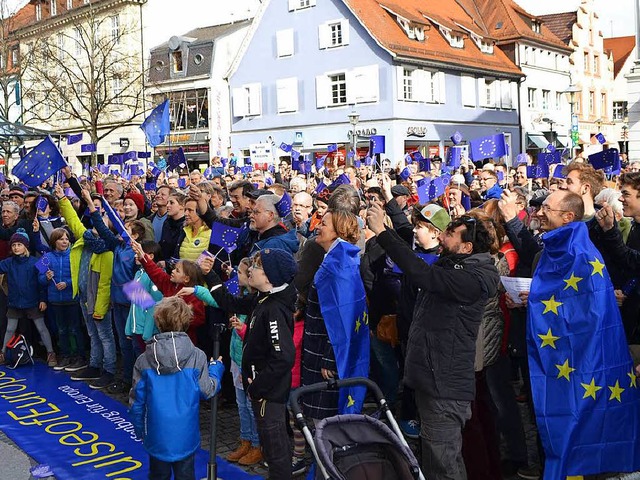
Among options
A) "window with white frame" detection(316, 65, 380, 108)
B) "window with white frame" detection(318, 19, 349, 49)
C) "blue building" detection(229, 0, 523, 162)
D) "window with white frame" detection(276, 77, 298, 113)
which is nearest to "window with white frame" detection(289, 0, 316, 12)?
"blue building" detection(229, 0, 523, 162)

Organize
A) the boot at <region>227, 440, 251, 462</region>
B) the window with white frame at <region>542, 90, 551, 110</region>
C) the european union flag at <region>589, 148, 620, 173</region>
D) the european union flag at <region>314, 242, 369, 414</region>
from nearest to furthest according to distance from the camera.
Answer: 1. the european union flag at <region>314, 242, 369, 414</region>
2. the boot at <region>227, 440, 251, 462</region>
3. the european union flag at <region>589, 148, 620, 173</region>
4. the window with white frame at <region>542, 90, 551, 110</region>

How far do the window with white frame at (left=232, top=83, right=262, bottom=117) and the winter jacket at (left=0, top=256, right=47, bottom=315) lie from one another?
1292 inches

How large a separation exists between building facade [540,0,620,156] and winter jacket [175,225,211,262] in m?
47.9

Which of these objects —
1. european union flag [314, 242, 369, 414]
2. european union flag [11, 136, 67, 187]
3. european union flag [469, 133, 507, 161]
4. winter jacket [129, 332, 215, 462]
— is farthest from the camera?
european union flag [469, 133, 507, 161]

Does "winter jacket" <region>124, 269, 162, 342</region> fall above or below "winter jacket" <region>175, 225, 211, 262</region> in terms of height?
below

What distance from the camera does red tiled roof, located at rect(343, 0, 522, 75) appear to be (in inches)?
1452

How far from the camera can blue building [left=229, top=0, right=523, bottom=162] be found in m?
36.7

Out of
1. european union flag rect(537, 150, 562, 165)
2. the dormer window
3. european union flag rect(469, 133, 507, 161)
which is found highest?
the dormer window

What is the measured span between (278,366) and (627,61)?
230 feet

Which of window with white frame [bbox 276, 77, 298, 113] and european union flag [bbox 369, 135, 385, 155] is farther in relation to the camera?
window with white frame [bbox 276, 77, 298, 113]

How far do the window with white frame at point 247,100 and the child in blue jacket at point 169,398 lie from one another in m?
37.2

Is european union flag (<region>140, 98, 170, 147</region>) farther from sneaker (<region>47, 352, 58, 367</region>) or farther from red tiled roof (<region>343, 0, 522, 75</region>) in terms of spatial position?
red tiled roof (<region>343, 0, 522, 75</region>)

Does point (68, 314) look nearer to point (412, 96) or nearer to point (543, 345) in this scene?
point (543, 345)

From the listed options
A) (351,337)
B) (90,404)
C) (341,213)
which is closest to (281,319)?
(351,337)
